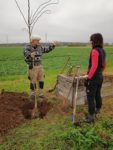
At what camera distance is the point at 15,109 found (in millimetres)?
7508

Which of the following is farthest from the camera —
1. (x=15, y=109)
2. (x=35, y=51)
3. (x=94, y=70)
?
(x=35, y=51)

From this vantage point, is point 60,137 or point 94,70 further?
point 94,70

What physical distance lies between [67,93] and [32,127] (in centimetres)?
200

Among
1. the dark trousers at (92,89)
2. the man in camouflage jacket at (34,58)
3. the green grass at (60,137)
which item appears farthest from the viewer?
the man in camouflage jacket at (34,58)

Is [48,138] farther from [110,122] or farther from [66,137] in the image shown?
[110,122]

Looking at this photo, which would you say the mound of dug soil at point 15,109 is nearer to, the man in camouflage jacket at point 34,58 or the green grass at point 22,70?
the man in camouflage jacket at point 34,58

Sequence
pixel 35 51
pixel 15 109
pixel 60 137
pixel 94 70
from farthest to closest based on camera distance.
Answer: pixel 35 51 < pixel 15 109 < pixel 94 70 < pixel 60 137

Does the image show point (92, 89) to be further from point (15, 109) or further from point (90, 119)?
point (15, 109)

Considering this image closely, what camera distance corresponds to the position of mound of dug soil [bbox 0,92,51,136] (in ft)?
21.5

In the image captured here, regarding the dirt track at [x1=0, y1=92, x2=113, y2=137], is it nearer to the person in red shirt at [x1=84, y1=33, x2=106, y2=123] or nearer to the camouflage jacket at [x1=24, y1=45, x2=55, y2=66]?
the person in red shirt at [x1=84, y1=33, x2=106, y2=123]

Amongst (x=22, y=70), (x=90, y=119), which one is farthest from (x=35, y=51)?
(x=22, y=70)

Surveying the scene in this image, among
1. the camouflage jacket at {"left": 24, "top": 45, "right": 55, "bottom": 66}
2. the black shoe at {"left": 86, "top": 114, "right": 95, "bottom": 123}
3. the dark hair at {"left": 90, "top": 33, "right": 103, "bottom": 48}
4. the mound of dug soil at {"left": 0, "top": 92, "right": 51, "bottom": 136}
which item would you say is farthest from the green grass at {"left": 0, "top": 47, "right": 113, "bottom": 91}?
the dark hair at {"left": 90, "top": 33, "right": 103, "bottom": 48}

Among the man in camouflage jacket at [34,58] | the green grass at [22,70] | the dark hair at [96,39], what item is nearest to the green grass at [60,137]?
the man in camouflage jacket at [34,58]

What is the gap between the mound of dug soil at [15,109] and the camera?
6559 millimetres
